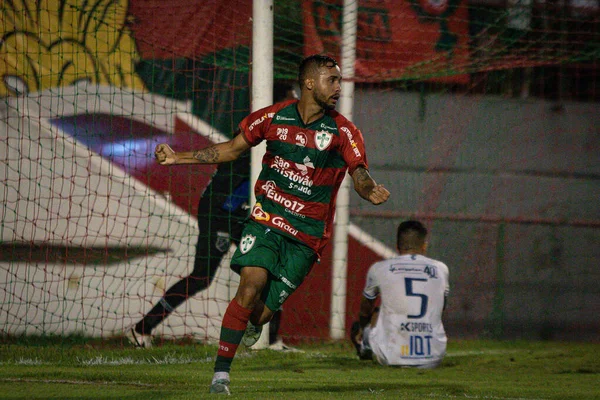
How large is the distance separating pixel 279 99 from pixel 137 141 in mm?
1538

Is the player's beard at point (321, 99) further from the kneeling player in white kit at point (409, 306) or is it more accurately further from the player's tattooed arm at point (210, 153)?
the kneeling player in white kit at point (409, 306)

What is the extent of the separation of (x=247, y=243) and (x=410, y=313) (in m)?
2.50

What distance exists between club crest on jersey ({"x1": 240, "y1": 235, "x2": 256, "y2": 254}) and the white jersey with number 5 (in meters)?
2.42

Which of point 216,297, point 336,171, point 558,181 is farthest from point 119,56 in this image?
point 558,181

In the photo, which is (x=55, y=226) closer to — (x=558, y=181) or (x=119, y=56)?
(x=119, y=56)

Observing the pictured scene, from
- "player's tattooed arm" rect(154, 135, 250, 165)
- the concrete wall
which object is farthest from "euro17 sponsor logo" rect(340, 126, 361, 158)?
the concrete wall

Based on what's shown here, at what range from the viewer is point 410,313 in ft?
23.8

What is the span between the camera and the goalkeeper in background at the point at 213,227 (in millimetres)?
8625

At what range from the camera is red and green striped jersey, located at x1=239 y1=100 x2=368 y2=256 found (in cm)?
524

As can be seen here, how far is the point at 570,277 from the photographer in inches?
463

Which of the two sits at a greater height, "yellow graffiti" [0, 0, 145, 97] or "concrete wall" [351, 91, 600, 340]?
"yellow graffiti" [0, 0, 145, 97]

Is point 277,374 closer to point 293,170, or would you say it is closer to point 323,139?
point 293,170

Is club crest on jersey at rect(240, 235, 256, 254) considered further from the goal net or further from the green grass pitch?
the goal net

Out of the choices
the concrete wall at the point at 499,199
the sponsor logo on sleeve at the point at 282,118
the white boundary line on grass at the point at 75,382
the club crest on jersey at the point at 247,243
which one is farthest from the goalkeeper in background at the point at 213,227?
the club crest on jersey at the point at 247,243
